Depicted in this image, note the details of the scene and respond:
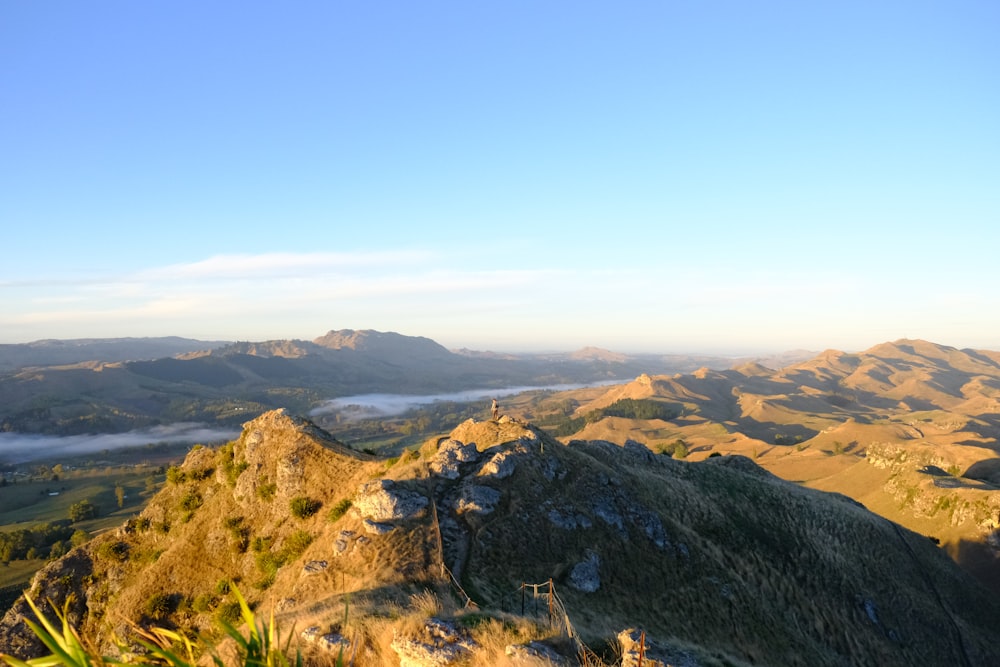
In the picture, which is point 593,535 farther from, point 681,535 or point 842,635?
point 842,635

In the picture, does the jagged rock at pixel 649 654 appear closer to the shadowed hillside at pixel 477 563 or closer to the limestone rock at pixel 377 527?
the shadowed hillside at pixel 477 563

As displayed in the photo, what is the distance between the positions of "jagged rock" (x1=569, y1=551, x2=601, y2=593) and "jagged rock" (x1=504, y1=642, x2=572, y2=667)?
17418 mm

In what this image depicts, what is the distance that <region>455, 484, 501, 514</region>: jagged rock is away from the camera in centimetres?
3259

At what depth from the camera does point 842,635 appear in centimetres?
4316

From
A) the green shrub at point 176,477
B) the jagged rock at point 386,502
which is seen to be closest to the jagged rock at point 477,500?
the jagged rock at point 386,502

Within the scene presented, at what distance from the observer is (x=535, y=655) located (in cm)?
1426

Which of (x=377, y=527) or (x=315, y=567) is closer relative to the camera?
(x=315, y=567)

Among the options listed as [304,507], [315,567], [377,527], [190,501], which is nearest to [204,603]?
[304,507]

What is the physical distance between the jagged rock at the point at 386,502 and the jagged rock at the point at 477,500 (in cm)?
246

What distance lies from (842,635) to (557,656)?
42.6 m

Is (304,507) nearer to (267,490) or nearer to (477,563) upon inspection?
(267,490)

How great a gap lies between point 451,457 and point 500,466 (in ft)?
12.0

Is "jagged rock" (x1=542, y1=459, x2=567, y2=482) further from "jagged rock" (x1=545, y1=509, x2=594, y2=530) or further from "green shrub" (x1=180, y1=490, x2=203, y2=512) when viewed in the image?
"green shrub" (x1=180, y1=490, x2=203, y2=512)

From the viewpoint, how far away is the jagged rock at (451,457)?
35625 mm
